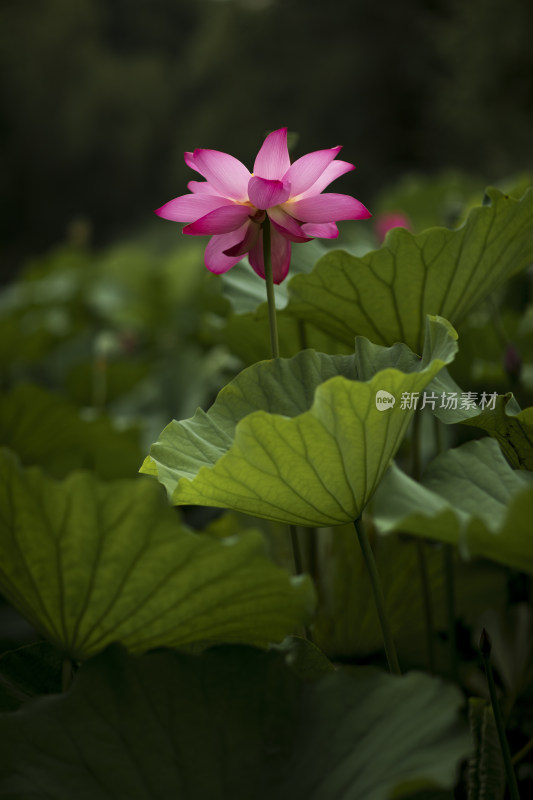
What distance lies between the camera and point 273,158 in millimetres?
397

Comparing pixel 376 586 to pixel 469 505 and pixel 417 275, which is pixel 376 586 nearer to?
pixel 469 505

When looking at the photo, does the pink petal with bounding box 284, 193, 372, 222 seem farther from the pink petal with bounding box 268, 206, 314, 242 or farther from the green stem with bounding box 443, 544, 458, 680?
the green stem with bounding box 443, 544, 458, 680

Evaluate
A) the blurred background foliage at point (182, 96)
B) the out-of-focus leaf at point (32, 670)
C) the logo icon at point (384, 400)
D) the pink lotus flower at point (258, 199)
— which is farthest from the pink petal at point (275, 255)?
the blurred background foliage at point (182, 96)

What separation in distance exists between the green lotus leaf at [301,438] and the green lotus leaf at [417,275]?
3.7 inches

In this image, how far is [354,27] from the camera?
8242 millimetres

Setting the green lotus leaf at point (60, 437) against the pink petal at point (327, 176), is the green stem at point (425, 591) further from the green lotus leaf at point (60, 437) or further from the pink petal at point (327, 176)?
the green lotus leaf at point (60, 437)

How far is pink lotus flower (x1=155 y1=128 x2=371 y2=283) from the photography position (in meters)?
0.39

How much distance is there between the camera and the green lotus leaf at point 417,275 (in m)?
0.47

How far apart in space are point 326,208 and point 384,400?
0.41ft

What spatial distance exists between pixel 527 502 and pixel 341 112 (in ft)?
27.8

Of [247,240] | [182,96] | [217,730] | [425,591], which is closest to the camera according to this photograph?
[217,730]

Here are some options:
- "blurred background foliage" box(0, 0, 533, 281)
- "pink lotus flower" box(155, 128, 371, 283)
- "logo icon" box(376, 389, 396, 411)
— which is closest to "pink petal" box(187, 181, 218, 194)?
"pink lotus flower" box(155, 128, 371, 283)

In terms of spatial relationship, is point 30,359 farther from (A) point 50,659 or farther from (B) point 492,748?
(B) point 492,748

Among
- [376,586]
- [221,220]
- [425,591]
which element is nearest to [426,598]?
[425,591]
